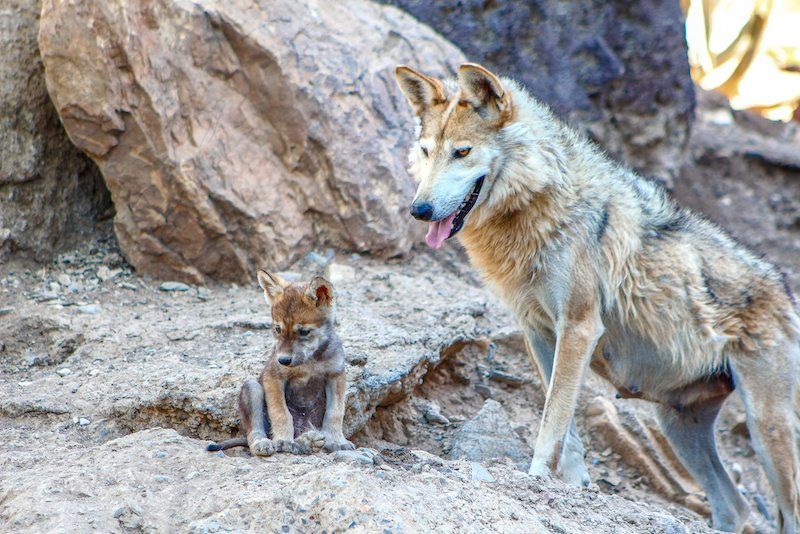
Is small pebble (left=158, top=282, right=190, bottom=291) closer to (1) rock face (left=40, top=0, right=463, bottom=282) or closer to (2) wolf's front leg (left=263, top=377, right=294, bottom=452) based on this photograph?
(1) rock face (left=40, top=0, right=463, bottom=282)

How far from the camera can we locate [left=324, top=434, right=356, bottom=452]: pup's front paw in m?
5.15

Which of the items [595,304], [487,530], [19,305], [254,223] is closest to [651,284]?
[595,304]

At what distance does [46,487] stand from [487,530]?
213cm

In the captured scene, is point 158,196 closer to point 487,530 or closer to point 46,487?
point 46,487

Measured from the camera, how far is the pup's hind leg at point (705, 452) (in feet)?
21.6

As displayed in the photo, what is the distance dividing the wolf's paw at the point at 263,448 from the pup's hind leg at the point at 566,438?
196cm

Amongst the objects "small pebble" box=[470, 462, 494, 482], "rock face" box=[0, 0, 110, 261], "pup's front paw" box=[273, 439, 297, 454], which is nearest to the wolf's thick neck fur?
"small pebble" box=[470, 462, 494, 482]

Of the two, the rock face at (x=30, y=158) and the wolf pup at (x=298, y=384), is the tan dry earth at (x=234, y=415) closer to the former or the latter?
the wolf pup at (x=298, y=384)

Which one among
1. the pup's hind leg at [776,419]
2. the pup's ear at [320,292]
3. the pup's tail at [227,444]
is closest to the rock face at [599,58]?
the pup's hind leg at [776,419]

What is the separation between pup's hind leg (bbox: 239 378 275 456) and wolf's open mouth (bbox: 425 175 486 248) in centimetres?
146

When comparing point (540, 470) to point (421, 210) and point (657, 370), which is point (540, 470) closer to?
point (657, 370)

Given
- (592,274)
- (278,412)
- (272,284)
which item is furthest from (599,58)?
(278,412)

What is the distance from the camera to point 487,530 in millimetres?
4457

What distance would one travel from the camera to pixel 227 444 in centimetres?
508
